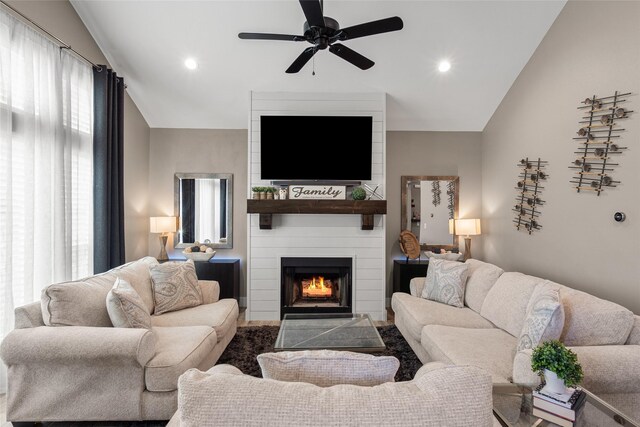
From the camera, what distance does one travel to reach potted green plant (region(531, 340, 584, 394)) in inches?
52.1

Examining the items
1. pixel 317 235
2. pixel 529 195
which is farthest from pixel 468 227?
pixel 317 235

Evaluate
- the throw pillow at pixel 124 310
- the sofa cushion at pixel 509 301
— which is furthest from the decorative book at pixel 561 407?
the throw pillow at pixel 124 310

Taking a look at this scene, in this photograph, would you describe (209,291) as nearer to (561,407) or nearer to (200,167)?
(200,167)

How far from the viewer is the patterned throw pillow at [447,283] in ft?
10.6

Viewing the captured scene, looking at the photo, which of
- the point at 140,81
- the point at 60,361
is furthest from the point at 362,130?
the point at 60,361

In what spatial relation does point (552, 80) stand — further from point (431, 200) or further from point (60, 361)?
point (60, 361)

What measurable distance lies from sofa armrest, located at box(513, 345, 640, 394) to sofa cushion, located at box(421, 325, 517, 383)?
16 centimetres

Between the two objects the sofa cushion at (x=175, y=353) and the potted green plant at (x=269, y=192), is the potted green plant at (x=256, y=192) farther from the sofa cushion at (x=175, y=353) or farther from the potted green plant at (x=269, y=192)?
the sofa cushion at (x=175, y=353)

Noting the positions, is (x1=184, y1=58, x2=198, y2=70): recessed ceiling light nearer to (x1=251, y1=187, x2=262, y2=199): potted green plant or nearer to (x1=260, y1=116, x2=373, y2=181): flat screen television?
(x1=260, y1=116, x2=373, y2=181): flat screen television

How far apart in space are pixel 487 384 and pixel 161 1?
149 inches

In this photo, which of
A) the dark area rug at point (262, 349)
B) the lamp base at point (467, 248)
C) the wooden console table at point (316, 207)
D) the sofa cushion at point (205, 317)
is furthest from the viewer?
the lamp base at point (467, 248)

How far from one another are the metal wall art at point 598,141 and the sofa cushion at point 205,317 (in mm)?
3198

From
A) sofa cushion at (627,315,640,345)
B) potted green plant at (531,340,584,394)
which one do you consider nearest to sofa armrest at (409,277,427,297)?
sofa cushion at (627,315,640,345)

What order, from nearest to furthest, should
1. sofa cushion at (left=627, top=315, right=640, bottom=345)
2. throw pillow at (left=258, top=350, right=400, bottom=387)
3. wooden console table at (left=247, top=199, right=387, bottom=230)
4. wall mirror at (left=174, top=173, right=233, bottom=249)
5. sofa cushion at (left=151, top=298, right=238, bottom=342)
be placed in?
1. throw pillow at (left=258, top=350, right=400, bottom=387)
2. sofa cushion at (left=627, top=315, right=640, bottom=345)
3. sofa cushion at (left=151, top=298, right=238, bottom=342)
4. wooden console table at (left=247, top=199, right=387, bottom=230)
5. wall mirror at (left=174, top=173, right=233, bottom=249)
